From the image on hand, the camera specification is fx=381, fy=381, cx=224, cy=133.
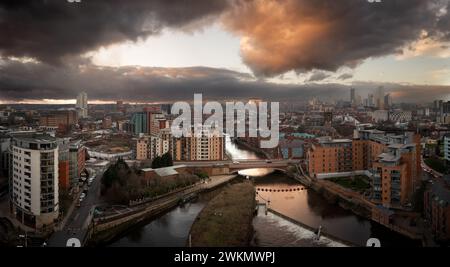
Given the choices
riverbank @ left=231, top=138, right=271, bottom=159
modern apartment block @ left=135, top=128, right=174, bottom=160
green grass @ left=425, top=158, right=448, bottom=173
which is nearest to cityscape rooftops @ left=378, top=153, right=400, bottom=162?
green grass @ left=425, top=158, right=448, bottom=173

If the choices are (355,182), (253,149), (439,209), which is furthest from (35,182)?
(253,149)

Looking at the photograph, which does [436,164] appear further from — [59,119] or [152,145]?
[59,119]

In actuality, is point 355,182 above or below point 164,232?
above

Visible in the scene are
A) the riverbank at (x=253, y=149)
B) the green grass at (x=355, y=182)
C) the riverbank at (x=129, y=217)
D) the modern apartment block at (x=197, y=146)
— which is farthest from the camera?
the riverbank at (x=253, y=149)

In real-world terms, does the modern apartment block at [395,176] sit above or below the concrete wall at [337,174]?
above

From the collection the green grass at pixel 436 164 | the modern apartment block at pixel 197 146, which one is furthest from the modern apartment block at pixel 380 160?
the modern apartment block at pixel 197 146

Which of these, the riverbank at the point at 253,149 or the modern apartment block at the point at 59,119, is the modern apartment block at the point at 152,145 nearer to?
the modern apartment block at the point at 59,119

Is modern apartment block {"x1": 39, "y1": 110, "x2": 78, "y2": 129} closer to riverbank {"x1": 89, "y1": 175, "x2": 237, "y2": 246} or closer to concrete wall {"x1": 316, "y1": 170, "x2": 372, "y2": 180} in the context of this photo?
riverbank {"x1": 89, "y1": 175, "x2": 237, "y2": 246}
